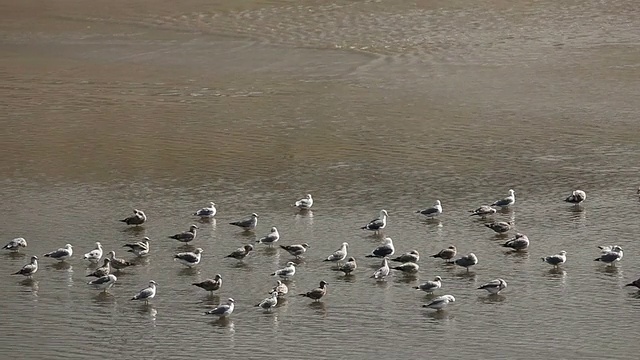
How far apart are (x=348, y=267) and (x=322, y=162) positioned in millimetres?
5567

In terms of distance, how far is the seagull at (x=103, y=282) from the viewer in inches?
743

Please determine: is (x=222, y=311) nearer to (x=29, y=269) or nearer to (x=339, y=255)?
(x=339, y=255)

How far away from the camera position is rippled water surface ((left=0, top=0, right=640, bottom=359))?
57.3 feet

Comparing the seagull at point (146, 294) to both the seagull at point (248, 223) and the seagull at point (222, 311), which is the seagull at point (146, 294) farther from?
the seagull at point (248, 223)

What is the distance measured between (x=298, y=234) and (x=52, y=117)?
26.6ft

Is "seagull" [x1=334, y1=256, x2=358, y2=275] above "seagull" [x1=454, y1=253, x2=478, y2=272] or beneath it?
beneath

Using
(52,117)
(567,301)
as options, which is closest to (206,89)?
(52,117)

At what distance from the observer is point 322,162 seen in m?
24.8

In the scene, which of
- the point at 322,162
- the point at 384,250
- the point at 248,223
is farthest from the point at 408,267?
the point at 322,162

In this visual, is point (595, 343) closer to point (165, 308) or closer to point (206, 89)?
point (165, 308)

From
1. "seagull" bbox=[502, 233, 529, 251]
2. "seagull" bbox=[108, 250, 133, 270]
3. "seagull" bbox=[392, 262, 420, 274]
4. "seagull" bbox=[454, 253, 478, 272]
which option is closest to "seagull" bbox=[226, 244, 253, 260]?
"seagull" bbox=[108, 250, 133, 270]

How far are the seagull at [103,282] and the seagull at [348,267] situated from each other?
3.11 m

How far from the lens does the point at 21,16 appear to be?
35781 millimetres

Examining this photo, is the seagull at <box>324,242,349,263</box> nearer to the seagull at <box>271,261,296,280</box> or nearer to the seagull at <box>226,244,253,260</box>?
the seagull at <box>271,261,296,280</box>
